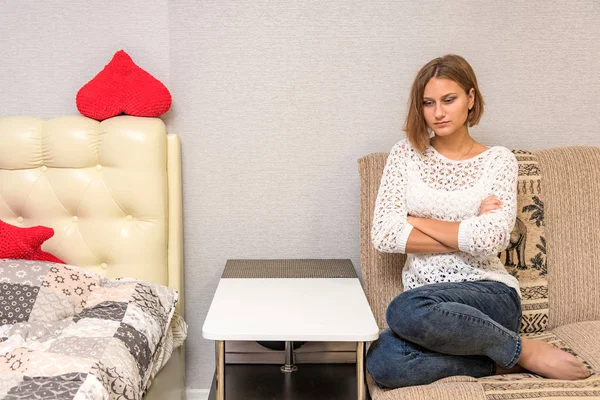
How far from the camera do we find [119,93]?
2.17 m

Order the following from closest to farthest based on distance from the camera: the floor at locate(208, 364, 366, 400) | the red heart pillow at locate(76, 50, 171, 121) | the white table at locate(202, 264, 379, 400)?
1. the white table at locate(202, 264, 379, 400)
2. the floor at locate(208, 364, 366, 400)
3. the red heart pillow at locate(76, 50, 171, 121)

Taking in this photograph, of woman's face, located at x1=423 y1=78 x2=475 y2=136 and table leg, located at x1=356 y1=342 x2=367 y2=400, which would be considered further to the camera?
woman's face, located at x1=423 y1=78 x2=475 y2=136

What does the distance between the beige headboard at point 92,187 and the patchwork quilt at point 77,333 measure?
0.60 ft

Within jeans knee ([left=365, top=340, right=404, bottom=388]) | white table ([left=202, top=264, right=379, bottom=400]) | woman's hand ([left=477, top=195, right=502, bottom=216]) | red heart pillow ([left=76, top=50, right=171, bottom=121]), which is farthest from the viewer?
red heart pillow ([left=76, top=50, right=171, bottom=121])

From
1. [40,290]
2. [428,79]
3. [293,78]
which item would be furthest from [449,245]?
[40,290]

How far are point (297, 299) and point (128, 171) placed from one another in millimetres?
741

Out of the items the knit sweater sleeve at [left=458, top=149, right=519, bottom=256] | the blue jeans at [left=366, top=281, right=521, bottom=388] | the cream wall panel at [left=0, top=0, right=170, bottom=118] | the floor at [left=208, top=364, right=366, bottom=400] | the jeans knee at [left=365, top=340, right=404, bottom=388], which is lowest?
the floor at [left=208, top=364, right=366, bottom=400]

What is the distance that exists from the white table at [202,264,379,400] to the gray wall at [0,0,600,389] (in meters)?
0.38

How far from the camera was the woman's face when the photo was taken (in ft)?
6.10

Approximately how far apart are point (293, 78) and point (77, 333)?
1113 mm

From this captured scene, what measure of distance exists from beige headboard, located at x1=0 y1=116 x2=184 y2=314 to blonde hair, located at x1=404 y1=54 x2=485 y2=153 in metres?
0.83

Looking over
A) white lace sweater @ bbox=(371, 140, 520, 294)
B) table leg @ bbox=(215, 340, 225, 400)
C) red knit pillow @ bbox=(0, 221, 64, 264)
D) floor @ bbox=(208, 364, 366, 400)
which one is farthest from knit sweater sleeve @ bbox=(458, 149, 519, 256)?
red knit pillow @ bbox=(0, 221, 64, 264)

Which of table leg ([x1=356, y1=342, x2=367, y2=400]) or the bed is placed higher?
the bed

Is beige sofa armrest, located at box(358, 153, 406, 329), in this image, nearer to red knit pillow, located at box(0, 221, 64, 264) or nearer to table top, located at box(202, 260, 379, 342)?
table top, located at box(202, 260, 379, 342)
